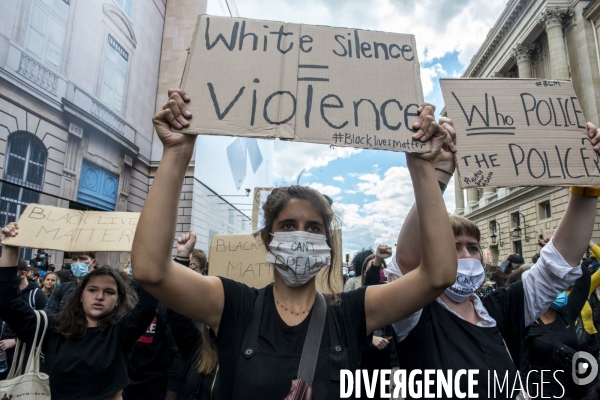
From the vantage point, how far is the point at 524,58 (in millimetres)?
28844

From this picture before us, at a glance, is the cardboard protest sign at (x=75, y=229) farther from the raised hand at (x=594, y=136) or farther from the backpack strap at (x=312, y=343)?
the raised hand at (x=594, y=136)

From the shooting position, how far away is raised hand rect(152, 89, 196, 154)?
1460mm

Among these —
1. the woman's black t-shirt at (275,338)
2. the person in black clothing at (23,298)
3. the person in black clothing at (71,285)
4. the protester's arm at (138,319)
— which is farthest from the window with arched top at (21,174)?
the woman's black t-shirt at (275,338)

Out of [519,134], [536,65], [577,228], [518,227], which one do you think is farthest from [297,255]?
[536,65]

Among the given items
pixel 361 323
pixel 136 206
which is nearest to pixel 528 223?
pixel 136 206

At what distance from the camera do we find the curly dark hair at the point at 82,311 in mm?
2646

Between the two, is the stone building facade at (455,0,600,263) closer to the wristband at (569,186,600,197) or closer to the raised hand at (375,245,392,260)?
the raised hand at (375,245,392,260)

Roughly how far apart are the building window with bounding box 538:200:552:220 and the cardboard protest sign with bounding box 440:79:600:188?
2645 cm

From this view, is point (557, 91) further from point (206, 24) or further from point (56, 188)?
point (56, 188)

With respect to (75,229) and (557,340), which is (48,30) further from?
(557,340)

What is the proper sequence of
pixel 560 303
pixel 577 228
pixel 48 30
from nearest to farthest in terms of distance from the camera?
1. pixel 577 228
2. pixel 560 303
3. pixel 48 30

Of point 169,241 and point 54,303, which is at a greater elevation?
point 169,241

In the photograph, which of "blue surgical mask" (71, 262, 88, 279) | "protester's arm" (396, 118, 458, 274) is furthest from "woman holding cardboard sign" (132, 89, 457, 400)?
"blue surgical mask" (71, 262, 88, 279)

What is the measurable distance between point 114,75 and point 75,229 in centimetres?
847
